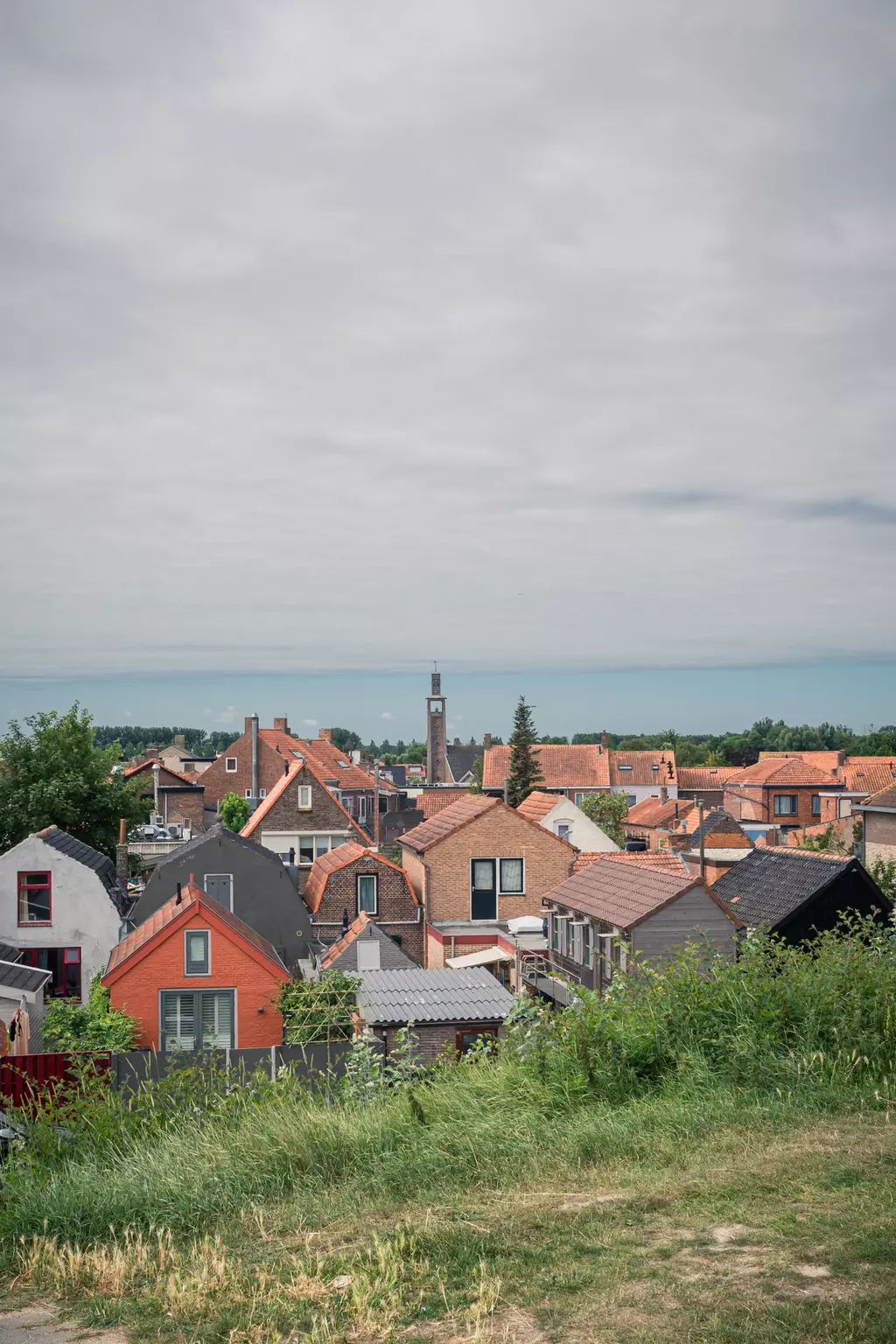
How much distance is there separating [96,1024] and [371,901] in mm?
15018

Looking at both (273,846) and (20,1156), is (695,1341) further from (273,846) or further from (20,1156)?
(273,846)

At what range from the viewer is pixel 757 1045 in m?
8.85

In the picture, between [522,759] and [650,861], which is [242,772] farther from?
[650,861]

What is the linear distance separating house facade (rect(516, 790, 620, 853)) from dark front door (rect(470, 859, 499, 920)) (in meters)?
8.45

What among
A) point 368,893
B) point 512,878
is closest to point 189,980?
point 368,893

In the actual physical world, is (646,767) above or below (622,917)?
above

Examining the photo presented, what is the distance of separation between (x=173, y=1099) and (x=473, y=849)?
92.8ft

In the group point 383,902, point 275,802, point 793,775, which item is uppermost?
point 793,775

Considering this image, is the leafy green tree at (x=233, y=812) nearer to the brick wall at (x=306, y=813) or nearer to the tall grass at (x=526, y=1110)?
the brick wall at (x=306, y=813)

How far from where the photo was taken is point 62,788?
46.2 meters

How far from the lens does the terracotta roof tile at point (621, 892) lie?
914 inches

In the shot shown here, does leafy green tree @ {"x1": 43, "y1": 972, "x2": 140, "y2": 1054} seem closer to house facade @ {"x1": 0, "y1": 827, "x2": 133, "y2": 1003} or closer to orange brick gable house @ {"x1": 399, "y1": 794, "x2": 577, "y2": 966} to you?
house facade @ {"x1": 0, "y1": 827, "x2": 133, "y2": 1003}

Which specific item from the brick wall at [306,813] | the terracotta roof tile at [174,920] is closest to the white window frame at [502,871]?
the brick wall at [306,813]

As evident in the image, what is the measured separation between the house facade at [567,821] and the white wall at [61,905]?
A: 18610 mm
